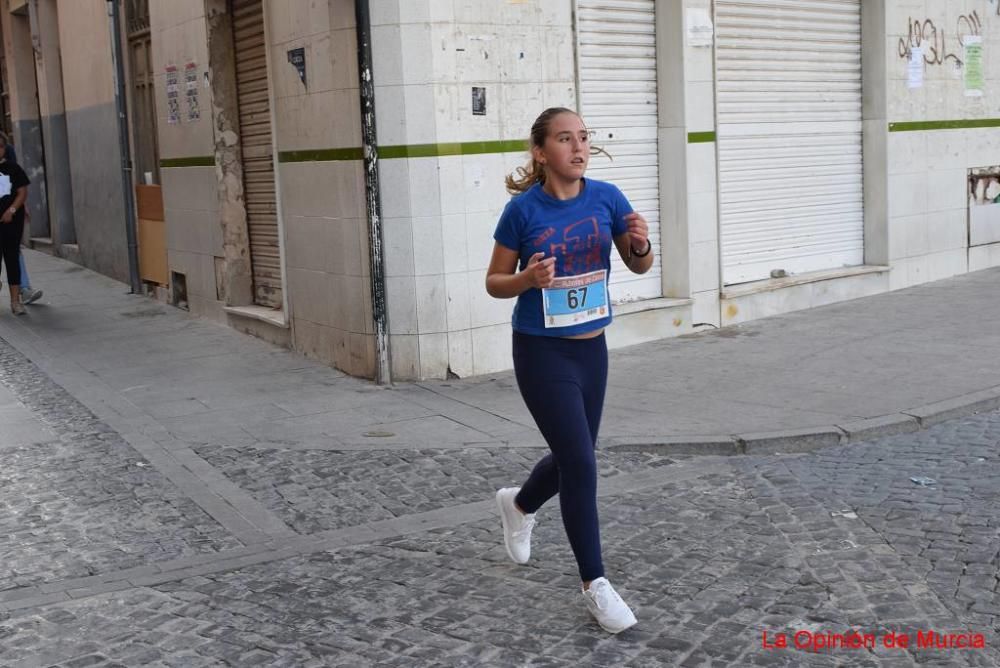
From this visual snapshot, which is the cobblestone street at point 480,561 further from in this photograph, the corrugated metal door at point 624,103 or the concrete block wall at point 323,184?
the corrugated metal door at point 624,103

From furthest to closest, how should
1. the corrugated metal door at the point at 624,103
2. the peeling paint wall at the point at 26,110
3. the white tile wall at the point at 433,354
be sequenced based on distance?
the peeling paint wall at the point at 26,110 → the corrugated metal door at the point at 624,103 → the white tile wall at the point at 433,354

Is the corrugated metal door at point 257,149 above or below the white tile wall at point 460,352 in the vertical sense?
above

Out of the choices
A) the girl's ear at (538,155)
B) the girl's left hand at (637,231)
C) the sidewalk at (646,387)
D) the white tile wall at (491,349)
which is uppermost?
the girl's ear at (538,155)

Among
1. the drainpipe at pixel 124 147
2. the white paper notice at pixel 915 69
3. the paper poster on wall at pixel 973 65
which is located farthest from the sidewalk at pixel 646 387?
the paper poster on wall at pixel 973 65

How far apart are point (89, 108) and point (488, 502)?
38.6 ft

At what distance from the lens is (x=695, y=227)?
11.0 meters

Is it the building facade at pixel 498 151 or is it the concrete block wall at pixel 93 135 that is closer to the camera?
the building facade at pixel 498 151

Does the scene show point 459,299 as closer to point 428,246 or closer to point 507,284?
point 428,246

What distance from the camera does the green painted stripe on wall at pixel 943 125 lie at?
13078 millimetres

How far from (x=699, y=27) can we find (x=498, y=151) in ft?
8.42

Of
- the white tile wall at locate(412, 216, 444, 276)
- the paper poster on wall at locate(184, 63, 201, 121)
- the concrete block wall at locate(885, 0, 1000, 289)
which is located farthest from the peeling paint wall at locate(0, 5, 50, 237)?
the concrete block wall at locate(885, 0, 1000, 289)

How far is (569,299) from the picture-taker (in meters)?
4.75

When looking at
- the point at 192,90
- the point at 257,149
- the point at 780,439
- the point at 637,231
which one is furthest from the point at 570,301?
the point at 192,90

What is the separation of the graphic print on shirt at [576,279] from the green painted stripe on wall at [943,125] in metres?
9.06
